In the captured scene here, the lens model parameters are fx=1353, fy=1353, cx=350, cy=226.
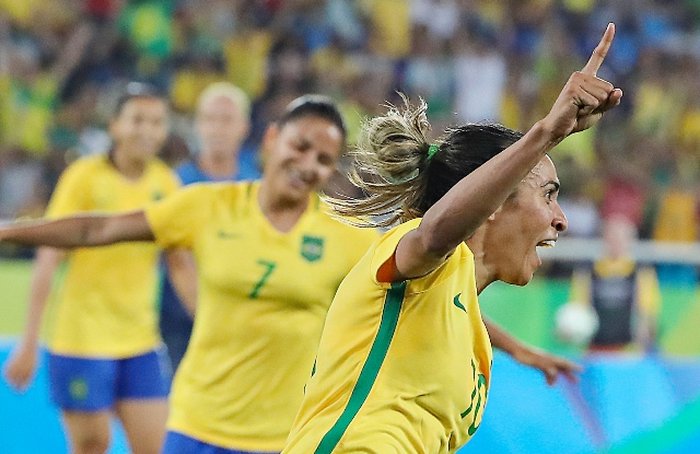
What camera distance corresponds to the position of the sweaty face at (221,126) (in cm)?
838

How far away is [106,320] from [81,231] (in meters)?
2.20

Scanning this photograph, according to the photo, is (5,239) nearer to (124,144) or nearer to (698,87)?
(124,144)

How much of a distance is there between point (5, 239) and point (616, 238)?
749 cm

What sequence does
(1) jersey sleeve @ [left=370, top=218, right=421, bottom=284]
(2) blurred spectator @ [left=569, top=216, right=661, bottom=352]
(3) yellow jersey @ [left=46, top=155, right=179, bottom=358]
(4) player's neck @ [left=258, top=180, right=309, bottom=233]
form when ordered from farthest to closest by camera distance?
(2) blurred spectator @ [left=569, top=216, right=661, bottom=352] → (3) yellow jersey @ [left=46, top=155, right=179, bottom=358] → (4) player's neck @ [left=258, top=180, right=309, bottom=233] → (1) jersey sleeve @ [left=370, top=218, right=421, bottom=284]

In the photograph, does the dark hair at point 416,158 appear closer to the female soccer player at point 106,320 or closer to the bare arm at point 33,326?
the female soccer player at point 106,320

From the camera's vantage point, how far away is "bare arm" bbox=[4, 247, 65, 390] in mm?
7207

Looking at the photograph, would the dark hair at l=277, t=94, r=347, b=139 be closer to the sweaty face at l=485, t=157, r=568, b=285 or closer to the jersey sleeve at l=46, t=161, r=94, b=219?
the sweaty face at l=485, t=157, r=568, b=285

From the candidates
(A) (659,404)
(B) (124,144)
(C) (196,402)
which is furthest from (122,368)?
(A) (659,404)

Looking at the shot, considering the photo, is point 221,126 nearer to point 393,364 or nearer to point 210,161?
point 210,161

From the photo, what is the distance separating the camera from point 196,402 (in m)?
5.18

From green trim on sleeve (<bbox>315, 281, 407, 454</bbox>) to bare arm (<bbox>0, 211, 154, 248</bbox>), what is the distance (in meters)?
2.00

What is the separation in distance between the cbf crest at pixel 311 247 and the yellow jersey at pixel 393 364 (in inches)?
71.5

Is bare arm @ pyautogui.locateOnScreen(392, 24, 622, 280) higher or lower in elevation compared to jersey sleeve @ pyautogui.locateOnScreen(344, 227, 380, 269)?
higher

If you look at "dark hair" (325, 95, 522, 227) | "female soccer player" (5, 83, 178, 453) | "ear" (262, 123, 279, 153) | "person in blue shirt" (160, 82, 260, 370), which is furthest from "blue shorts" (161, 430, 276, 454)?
"person in blue shirt" (160, 82, 260, 370)
